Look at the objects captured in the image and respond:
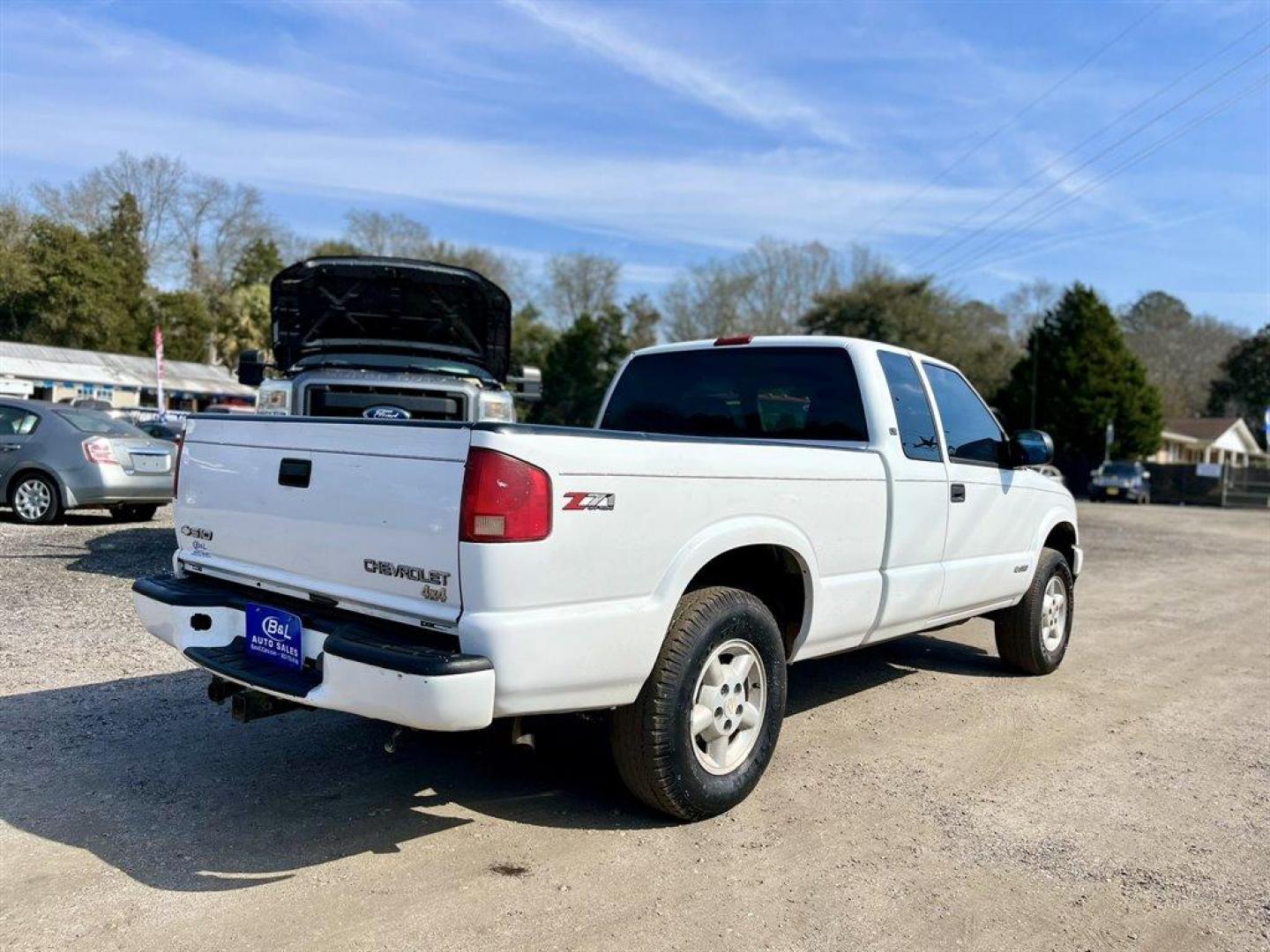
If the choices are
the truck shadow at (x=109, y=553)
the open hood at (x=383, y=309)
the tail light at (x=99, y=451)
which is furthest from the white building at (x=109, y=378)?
the open hood at (x=383, y=309)

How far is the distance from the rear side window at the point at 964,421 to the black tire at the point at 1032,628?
99 centimetres

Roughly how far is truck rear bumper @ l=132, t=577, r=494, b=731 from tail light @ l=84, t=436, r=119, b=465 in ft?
26.6

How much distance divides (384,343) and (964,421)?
5.61 m

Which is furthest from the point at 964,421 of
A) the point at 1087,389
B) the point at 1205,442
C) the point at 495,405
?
Result: the point at 1205,442

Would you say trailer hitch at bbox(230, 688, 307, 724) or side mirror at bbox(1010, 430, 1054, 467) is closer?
trailer hitch at bbox(230, 688, 307, 724)

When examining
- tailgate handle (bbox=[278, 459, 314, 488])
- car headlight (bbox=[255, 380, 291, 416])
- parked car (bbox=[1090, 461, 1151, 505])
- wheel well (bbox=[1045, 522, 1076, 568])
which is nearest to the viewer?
tailgate handle (bbox=[278, 459, 314, 488])

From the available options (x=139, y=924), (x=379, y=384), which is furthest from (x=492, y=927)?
(x=379, y=384)

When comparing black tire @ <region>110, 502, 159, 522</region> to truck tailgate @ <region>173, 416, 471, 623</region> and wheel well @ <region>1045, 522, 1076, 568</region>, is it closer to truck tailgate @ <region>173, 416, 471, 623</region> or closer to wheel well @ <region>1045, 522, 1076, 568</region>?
truck tailgate @ <region>173, 416, 471, 623</region>

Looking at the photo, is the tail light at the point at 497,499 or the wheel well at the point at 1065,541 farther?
the wheel well at the point at 1065,541

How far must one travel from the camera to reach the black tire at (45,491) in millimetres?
11391

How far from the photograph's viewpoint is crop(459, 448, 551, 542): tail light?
3223 mm

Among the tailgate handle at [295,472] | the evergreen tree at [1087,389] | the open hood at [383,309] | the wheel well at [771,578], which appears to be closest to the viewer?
the tailgate handle at [295,472]

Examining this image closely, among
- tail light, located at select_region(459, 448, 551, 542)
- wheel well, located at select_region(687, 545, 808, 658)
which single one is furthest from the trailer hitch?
wheel well, located at select_region(687, 545, 808, 658)

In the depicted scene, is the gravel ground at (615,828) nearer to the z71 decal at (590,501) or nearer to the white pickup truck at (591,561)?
the white pickup truck at (591,561)
